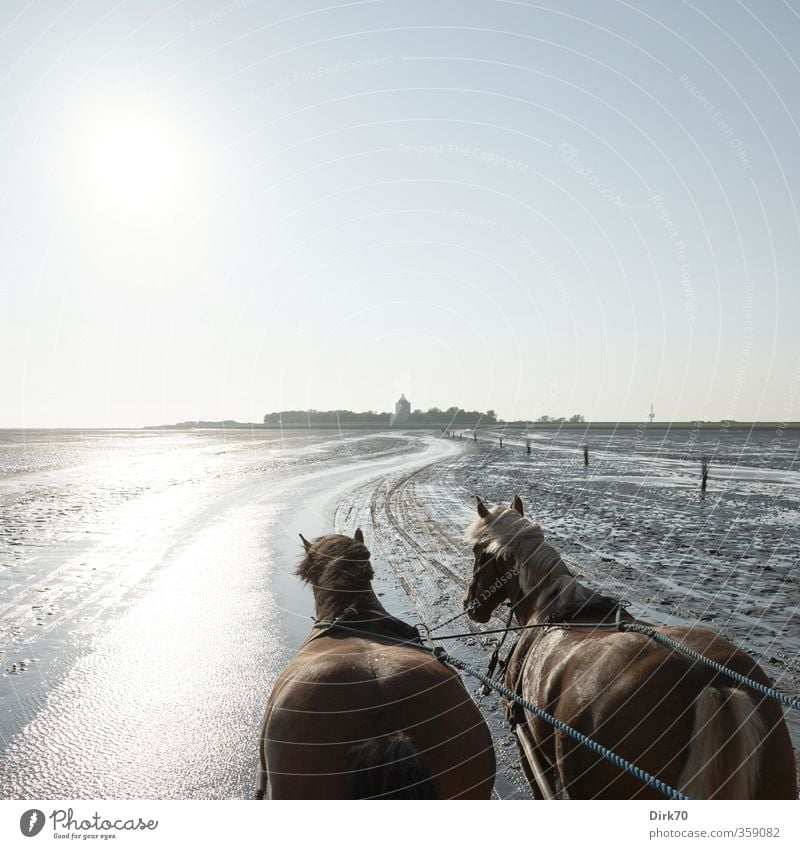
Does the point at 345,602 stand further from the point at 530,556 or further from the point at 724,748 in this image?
the point at 724,748

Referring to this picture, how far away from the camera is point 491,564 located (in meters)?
5.02

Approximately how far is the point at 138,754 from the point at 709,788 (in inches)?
169

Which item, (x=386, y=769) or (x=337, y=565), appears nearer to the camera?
(x=386, y=769)

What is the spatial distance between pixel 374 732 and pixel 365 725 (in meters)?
0.05

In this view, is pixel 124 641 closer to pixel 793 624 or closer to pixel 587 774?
pixel 587 774

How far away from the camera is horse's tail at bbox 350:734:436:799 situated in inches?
95.0

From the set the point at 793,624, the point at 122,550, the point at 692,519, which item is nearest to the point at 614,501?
the point at 692,519

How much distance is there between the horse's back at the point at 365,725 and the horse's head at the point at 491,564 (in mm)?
1944

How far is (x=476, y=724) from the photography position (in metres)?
2.83

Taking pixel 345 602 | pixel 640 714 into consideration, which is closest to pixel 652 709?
pixel 640 714

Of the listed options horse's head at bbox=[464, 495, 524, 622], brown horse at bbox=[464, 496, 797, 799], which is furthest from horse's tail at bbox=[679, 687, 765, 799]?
horse's head at bbox=[464, 495, 524, 622]

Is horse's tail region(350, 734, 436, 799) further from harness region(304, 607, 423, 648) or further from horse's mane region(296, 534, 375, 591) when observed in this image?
horse's mane region(296, 534, 375, 591)
